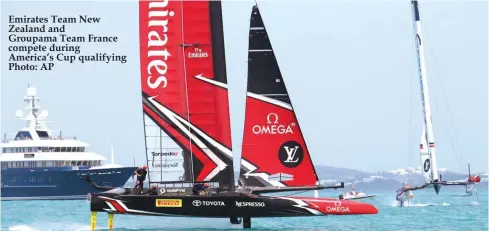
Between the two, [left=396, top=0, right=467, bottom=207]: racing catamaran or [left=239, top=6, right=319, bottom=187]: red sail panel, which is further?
[left=396, top=0, right=467, bottom=207]: racing catamaran

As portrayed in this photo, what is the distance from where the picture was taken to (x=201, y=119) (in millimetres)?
25766

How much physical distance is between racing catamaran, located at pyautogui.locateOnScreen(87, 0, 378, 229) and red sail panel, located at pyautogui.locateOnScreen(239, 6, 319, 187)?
0.02 m

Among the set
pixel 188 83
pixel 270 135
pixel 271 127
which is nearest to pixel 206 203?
pixel 270 135

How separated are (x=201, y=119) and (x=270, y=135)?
1792mm

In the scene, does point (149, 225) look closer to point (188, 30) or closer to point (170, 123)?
point (170, 123)

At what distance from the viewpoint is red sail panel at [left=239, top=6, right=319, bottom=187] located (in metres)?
26.1

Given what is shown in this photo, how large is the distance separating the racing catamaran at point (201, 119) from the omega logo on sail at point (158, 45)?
2cm

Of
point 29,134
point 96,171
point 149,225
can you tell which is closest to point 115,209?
point 149,225

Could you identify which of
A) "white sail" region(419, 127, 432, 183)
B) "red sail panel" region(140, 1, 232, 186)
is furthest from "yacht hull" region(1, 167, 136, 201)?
"red sail panel" region(140, 1, 232, 186)

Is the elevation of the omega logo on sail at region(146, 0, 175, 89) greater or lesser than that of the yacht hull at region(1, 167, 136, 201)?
greater

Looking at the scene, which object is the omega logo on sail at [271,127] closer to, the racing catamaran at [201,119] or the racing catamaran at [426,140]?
the racing catamaran at [201,119]

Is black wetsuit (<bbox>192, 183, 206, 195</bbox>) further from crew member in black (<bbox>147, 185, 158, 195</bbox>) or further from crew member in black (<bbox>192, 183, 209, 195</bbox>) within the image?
crew member in black (<bbox>147, 185, 158, 195</bbox>)

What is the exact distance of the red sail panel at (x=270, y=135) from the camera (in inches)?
1026

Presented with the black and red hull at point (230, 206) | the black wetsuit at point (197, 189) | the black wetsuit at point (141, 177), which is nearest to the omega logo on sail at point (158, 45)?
the black wetsuit at point (141, 177)
